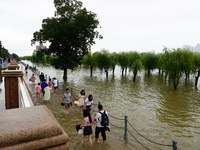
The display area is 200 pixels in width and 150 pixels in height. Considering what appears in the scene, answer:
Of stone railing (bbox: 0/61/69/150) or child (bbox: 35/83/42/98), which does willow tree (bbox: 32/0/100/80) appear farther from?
stone railing (bbox: 0/61/69/150)

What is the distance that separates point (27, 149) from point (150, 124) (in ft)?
31.2

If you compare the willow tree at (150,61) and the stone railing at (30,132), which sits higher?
the willow tree at (150,61)

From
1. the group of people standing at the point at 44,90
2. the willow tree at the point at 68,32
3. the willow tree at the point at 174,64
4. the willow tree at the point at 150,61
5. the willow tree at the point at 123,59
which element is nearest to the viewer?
the group of people standing at the point at 44,90

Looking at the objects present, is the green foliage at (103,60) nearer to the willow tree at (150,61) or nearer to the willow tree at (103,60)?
the willow tree at (103,60)

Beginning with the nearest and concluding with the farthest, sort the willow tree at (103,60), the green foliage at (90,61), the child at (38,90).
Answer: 1. the child at (38,90)
2. the willow tree at (103,60)
3. the green foliage at (90,61)

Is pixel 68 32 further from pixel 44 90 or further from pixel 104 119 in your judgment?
pixel 104 119

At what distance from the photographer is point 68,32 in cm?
2472

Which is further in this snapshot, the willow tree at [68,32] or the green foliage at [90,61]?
the green foliage at [90,61]

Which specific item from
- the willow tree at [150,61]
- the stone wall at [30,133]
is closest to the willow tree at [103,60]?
the willow tree at [150,61]

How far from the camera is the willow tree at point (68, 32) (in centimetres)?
2488

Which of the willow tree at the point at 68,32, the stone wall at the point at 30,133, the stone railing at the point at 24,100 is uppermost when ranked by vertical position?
the willow tree at the point at 68,32

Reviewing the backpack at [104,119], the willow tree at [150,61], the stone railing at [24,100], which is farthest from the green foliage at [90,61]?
the stone railing at [24,100]

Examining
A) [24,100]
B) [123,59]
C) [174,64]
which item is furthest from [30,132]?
[123,59]

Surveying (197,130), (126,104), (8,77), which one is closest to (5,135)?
(8,77)
